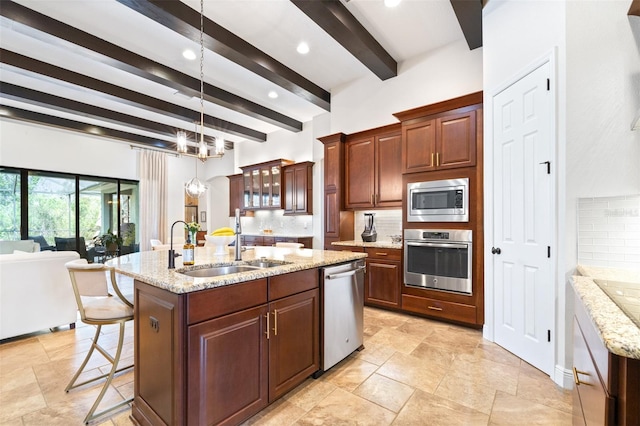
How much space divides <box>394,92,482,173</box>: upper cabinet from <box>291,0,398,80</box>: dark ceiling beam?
0.87 meters

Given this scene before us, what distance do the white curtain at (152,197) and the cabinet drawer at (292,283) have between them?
698cm

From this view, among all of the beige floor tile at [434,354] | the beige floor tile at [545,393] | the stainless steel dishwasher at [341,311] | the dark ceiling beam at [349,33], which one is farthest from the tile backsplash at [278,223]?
the beige floor tile at [545,393]

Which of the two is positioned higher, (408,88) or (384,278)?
(408,88)

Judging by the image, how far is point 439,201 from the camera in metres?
3.47

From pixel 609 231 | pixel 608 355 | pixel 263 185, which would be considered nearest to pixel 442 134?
pixel 609 231

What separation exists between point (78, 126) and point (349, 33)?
6.09 metres

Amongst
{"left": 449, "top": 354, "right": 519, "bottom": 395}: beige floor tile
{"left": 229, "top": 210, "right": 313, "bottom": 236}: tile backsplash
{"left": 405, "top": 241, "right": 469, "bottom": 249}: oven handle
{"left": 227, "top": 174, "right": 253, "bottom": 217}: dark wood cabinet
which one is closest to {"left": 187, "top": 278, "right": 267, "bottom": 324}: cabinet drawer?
{"left": 449, "top": 354, "right": 519, "bottom": 395}: beige floor tile

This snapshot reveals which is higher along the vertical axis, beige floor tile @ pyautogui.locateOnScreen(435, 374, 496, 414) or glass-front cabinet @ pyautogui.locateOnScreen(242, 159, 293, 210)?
glass-front cabinet @ pyautogui.locateOnScreen(242, 159, 293, 210)

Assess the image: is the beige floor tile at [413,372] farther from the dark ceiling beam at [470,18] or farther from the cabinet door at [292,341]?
the dark ceiling beam at [470,18]

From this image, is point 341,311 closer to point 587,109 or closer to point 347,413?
point 347,413

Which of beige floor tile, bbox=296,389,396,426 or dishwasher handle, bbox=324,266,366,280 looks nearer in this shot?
beige floor tile, bbox=296,389,396,426

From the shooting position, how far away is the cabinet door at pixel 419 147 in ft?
11.6

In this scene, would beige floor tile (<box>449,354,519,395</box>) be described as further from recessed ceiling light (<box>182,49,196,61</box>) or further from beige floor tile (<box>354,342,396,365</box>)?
recessed ceiling light (<box>182,49,196,61</box>)

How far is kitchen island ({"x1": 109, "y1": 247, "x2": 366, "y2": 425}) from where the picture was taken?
147 cm
